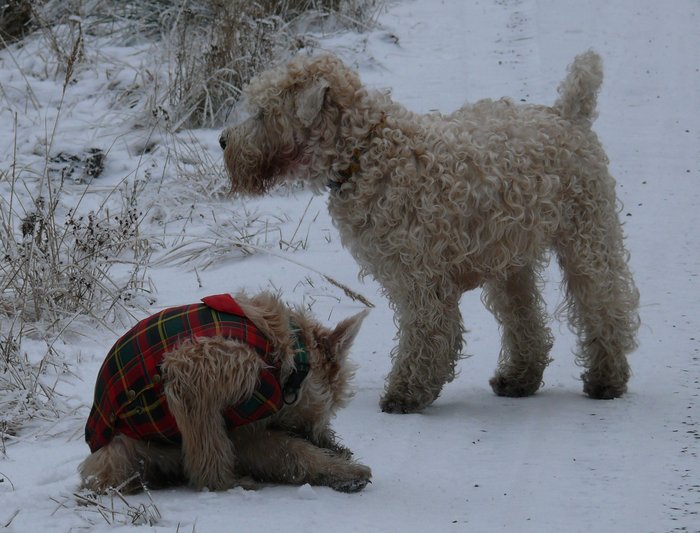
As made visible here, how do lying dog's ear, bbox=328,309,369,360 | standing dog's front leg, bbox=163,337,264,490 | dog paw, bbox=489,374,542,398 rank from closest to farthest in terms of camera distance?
standing dog's front leg, bbox=163,337,264,490 < lying dog's ear, bbox=328,309,369,360 < dog paw, bbox=489,374,542,398

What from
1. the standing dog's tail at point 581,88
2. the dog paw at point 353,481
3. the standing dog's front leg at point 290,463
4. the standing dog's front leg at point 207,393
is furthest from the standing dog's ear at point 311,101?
the dog paw at point 353,481

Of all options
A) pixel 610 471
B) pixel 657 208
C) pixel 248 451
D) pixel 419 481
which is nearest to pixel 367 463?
pixel 419 481

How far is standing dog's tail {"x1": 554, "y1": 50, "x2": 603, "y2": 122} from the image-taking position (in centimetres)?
571

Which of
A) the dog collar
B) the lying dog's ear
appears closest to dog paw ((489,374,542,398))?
the lying dog's ear

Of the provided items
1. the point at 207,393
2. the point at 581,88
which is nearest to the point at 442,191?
the point at 581,88

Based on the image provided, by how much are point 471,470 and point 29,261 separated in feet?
10.3

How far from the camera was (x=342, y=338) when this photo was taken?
435cm

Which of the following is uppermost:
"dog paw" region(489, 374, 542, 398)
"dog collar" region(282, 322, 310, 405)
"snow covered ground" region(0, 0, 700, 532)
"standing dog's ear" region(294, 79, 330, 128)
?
"standing dog's ear" region(294, 79, 330, 128)

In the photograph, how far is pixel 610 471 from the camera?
4453mm

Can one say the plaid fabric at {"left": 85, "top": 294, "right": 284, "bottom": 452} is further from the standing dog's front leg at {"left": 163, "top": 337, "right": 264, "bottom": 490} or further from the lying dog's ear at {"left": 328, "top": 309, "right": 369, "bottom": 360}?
the lying dog's ear at {"left": 328, "top": 309, "right": 369, "bottom": 360}

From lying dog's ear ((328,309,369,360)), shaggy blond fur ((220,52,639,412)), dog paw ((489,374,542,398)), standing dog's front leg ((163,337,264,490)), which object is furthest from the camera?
dog paw ((489,374,542,398))

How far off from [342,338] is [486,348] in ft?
8.23

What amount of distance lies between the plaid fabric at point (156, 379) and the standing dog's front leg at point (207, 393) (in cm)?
5

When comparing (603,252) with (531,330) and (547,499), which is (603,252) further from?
(547,499)
